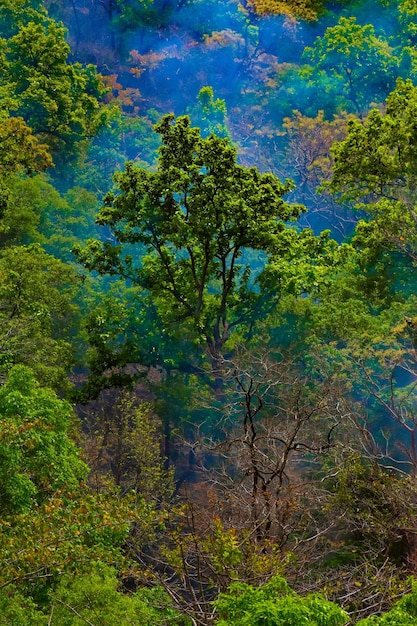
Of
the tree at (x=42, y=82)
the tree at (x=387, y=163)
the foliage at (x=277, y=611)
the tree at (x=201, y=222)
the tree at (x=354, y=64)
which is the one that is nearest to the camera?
the foliage at (x=277, y=611)

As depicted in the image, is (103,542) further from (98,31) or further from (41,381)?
(98,31)

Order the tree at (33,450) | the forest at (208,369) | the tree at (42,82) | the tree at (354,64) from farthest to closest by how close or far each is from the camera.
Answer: the tree at (354,64) → the tree at (42,82) → the tree at (33,450) → the forest at (208,369)

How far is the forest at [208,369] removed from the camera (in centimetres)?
1054

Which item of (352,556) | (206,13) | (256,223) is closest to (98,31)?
(206,13)

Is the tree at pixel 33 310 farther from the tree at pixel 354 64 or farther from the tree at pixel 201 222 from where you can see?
the tree at pixel 354 64

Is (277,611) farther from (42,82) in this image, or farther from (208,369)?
(42,82)

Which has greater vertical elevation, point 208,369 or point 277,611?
point 208,369

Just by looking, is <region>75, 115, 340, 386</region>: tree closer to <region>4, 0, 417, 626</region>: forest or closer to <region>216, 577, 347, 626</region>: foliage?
<region>4, 0, 417, 626</region>: forest

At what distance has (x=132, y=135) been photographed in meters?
48.3

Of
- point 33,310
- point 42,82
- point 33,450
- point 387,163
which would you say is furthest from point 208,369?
point 42,82

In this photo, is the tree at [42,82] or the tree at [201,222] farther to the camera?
the tree at [42,82]

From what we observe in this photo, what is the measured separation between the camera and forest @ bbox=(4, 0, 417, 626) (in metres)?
10.5

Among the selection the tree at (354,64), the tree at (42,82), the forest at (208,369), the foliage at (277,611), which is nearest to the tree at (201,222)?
the forest at (208,369)

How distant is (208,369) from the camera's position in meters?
23.0
